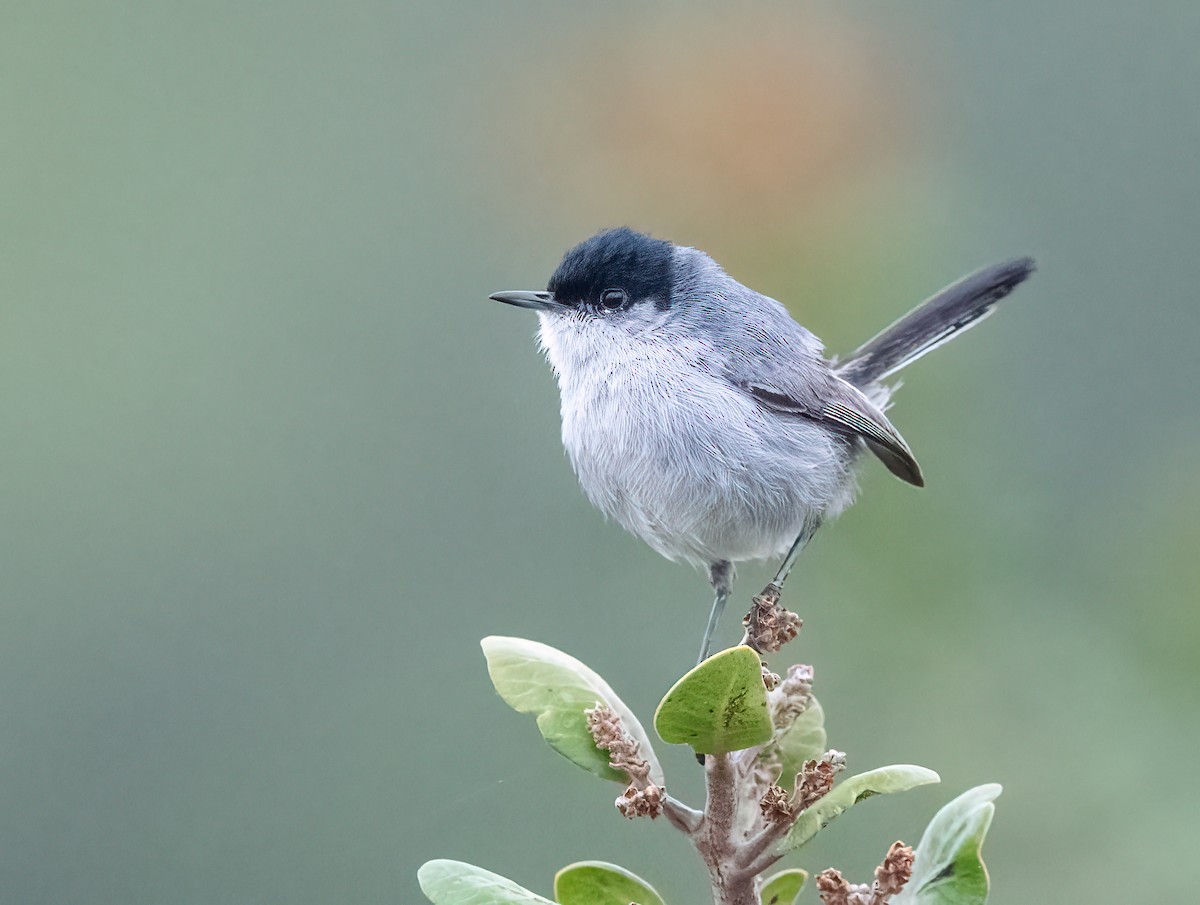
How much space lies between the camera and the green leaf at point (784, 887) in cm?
129

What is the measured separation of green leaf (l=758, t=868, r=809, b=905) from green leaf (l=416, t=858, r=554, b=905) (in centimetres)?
32

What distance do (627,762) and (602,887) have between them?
0.13 metres

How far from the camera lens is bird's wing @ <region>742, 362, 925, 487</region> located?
5.66ft

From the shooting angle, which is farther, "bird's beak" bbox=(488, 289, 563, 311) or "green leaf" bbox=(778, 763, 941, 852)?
"bird's beak" bbox=(488, 289, 563, 311)

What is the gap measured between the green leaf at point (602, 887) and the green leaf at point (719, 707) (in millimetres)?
147

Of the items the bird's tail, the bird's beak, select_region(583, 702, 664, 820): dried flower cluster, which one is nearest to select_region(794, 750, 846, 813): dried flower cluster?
select_region(583, 702, 664, 820): dried flower cluster

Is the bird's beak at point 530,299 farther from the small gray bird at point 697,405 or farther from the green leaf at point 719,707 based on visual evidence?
the green leaf at point 719,707

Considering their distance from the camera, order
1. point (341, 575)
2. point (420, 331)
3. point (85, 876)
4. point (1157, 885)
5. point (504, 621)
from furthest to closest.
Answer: point (420, 331)
point (341, 575)
point (504, 621)
point (85, 876)
point (1157, 885)

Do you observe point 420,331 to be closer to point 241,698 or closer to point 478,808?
point 241,698

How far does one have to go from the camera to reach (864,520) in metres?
2.37

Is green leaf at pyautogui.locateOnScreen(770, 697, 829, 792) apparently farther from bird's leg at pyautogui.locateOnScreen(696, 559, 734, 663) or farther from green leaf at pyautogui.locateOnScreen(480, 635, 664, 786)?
bird's leg at pyautogui.locateOnScreen(696, 559, 734, 663)

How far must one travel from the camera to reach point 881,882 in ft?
3.52

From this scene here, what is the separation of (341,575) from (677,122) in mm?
1304

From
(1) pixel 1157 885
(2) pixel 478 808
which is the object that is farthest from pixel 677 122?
(1) pixel 1157 885
